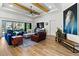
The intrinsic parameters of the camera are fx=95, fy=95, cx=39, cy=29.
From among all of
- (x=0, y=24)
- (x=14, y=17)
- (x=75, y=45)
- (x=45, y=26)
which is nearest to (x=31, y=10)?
(x=14, y=17)

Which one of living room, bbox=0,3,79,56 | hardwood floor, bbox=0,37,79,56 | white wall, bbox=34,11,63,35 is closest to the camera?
hardwood floor, bbox=0,37,79,56

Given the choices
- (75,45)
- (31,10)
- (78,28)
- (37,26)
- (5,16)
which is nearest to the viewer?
(75,45)

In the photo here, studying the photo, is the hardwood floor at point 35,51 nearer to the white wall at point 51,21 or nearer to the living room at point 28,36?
the living room at point 28,36

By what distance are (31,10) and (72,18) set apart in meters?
3.35

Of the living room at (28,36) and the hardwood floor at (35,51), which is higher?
the living room at (28,36)

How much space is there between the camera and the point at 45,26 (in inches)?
388

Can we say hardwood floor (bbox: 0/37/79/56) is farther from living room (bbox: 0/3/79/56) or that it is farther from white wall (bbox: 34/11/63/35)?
white wall (bbox: 34/11/63/35)

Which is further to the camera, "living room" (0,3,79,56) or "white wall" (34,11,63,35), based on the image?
"white wall" (34,11,63,35)

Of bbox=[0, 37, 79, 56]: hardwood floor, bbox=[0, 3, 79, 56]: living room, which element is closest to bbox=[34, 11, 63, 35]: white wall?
bbox=[0, 3, 79, 56]: living room

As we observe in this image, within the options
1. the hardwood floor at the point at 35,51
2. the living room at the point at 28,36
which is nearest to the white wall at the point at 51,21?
the living room at the point at 28,36

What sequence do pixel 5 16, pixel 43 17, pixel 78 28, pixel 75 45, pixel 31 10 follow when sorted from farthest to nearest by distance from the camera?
A: pixel 43 17, pixel 31 10, pixel 5 16, pixel 78 28, pixel 75 45

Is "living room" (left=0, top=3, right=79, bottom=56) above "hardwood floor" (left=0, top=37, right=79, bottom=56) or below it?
above

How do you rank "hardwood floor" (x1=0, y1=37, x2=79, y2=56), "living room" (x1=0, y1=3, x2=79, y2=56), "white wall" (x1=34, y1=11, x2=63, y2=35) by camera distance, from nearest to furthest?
1. "hardwood floor" (x1=0, y1=37, x2=79, y2=56)
2. "living room" (x1=0, y1=3, x2=79, y2=56)
3. "white wall" (x1=34, y1=11, x2=63, y2=35)

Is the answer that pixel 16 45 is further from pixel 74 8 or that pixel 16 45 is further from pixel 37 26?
pixel 37 26
